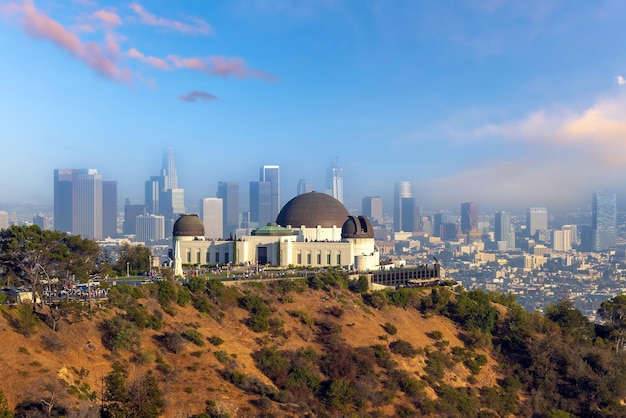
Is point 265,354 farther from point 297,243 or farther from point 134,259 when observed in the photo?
point 297,243

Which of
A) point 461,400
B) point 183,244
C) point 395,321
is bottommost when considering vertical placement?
point 461,400

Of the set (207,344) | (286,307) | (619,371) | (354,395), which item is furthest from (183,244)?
(619,371)

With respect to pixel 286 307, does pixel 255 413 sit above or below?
below

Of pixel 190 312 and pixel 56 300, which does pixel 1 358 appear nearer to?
pixel 56 300

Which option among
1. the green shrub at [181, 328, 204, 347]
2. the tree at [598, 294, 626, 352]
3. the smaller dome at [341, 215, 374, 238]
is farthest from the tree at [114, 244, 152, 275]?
the tree at [598, 294, 626, 352]

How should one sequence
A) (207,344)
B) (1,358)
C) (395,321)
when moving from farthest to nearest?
(395,321)
(207,344)
(1,358)

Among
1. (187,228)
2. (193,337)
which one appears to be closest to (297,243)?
(187,228)

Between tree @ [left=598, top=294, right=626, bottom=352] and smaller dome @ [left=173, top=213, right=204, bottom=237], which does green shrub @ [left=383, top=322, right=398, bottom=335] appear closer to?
tree @ [left=598, top=294, right=626, bottom=352]
